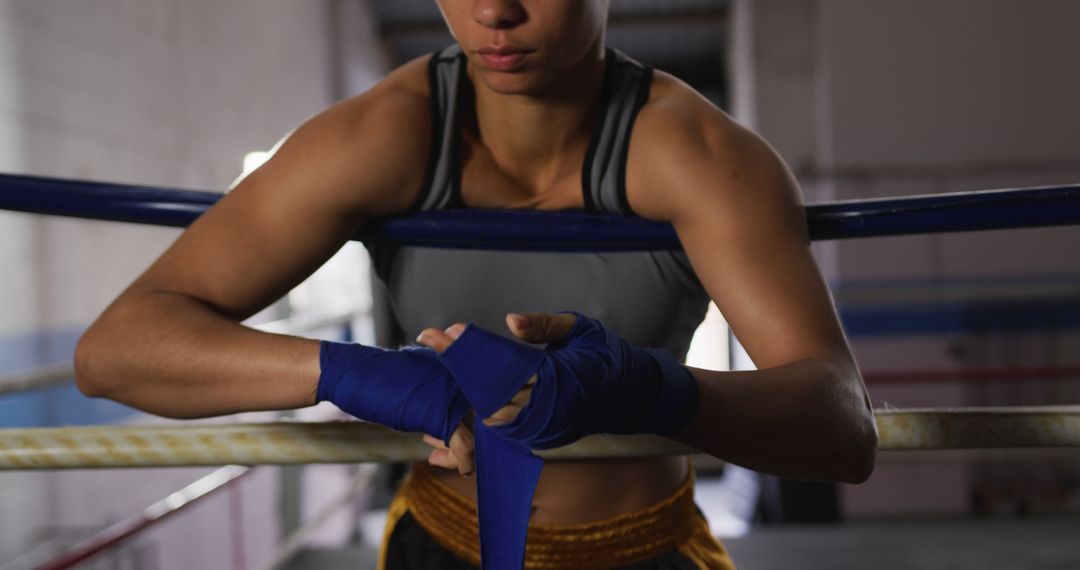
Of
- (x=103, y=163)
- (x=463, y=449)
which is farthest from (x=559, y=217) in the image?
(x=103, y=163)

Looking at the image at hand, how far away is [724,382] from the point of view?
754 mm

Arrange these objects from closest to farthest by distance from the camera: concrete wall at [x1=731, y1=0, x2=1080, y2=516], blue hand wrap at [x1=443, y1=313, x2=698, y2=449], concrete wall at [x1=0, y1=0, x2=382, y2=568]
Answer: blue hand wrap at [x1=443, y1=313, x2=698, y2=449]
concrete wall at [x1=0, y1=0, x2=382, y2=568]
concrete wall at [x1=731, y1=0, x2=1080, y2=516]

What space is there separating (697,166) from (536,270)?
0.70ft

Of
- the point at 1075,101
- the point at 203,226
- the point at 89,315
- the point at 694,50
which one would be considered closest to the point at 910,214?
the point at 203,226

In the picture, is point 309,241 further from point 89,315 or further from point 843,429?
point 89,315

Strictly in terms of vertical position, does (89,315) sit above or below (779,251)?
below

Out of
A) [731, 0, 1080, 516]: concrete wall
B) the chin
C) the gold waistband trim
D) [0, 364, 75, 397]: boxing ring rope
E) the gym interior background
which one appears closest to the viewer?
the chin

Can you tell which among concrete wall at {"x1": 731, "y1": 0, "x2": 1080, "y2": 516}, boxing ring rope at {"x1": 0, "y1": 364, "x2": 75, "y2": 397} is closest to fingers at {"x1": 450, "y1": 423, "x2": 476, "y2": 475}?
boxing ring rope at {"x1": 0, "y1": 364, "x2": 75, "y2": 397}

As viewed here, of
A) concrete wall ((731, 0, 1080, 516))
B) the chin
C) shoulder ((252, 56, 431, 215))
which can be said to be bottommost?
concrete wall ((731, 0, 1080, 516))

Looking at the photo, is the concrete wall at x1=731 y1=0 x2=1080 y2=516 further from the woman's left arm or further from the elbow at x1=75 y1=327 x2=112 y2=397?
the elbow at x1=75 y1=327 x2=112 y2=397

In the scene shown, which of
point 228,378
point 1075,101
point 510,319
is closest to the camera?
point 510,319

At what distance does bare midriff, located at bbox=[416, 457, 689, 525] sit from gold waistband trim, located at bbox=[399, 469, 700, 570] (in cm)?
2

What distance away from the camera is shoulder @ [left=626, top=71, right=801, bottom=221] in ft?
3.07

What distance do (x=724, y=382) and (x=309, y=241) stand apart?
449mm
